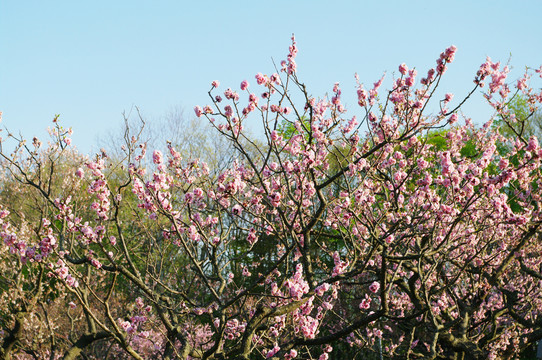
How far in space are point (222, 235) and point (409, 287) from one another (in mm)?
2637

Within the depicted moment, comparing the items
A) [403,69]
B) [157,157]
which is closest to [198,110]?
[157,157]

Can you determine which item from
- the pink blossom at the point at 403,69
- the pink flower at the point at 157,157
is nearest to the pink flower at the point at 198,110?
the pink flower at the point at 157,157

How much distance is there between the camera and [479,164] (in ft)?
17.7

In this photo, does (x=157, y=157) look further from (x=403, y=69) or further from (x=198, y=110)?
(x=403, y=69)

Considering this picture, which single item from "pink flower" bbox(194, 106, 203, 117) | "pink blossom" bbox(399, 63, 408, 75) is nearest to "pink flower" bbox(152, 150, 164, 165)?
"pink flower" bbox(194, 106, 203, 117)

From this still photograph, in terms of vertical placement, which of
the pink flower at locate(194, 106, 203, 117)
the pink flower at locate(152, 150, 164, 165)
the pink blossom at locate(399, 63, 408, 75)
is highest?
the pink blossom at locate(399, 63, 408, 75)

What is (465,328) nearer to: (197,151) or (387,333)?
(387,333)

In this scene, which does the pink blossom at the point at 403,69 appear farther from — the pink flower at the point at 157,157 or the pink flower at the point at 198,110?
the pink flower at the point at 157,157

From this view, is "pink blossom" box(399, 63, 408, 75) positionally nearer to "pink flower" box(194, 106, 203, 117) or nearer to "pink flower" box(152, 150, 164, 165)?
"pink flower" box(194, 106, 203, 117)

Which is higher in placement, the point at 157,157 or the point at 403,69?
the point at 403,69

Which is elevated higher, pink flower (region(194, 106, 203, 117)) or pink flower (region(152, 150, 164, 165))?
pink flower (region(194, 106, 203, 117))

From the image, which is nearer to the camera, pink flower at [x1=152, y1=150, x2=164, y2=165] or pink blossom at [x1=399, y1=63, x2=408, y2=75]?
pink flower at [x1=152, y1=150, x2=164, y2=165]

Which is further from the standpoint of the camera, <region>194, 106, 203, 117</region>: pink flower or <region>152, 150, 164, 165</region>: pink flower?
<region>194, 106, 203, 117</region>: pink flower

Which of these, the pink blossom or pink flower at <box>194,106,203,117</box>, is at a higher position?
the pink blossom
